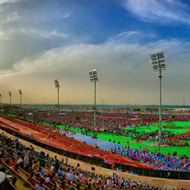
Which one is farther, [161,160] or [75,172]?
[161,160]

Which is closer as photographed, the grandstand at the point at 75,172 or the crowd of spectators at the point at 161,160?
the grandstand at the point at 75,172

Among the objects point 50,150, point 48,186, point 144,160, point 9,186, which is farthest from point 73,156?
point 9,186

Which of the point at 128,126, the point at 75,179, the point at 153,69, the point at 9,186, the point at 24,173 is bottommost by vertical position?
the point at 128,126

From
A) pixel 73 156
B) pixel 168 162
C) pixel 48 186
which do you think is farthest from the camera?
pixel 168 162

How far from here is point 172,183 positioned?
622 inches

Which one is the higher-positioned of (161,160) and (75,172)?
(75,172)

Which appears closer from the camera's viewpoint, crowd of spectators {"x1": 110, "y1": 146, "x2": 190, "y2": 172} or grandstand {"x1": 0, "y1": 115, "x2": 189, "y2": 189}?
grandstand {"x1": 0, "y1": 115, "x2": 189, "y2": 189}

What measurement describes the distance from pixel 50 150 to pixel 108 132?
25.1 meters

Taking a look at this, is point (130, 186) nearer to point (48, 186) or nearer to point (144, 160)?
point (48, 186)

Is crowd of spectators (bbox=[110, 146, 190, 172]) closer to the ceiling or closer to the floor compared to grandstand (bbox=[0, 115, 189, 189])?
closer to the floor

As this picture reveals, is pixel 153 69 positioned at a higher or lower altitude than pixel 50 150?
higher

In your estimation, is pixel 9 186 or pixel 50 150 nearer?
pixel 9 186

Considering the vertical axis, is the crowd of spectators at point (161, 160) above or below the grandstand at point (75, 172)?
below

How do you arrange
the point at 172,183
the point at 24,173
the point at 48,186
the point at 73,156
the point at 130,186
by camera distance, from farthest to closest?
1. the point at 73,156
2. the point at 172,183
3. the point at 130,186
4. the point at 24,173
5. the point at 48,186
